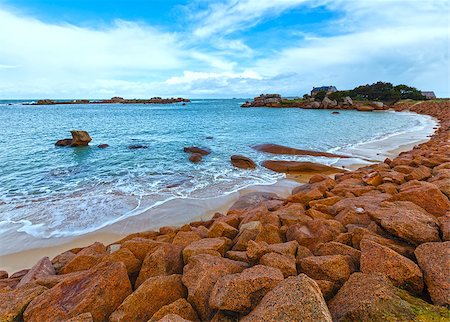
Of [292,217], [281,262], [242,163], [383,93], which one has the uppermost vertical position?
[383,93]

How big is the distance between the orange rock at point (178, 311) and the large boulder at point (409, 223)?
2924mm

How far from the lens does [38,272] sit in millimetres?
4203

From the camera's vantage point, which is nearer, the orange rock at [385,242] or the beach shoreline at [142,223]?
the orange rock at [385,242]

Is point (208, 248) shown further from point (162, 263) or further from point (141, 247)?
point (141, 247)

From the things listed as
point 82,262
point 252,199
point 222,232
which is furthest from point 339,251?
point 252,199

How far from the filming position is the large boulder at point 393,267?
2.72m

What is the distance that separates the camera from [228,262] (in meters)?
3.41

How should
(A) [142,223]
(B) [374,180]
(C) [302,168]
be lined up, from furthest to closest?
(C) [302,168], (A) [142,223], (B) [374,180]

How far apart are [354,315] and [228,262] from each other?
156 cm

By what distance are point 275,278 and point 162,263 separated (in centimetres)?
174

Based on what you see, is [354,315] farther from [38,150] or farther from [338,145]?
[38,150]

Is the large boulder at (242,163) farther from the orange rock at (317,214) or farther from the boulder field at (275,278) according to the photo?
the boulder field at (275,278)

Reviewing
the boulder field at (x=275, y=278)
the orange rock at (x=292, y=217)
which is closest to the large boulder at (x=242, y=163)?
the orange rock at (x=292, y=217)

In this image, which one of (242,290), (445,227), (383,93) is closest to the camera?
(242,290)
